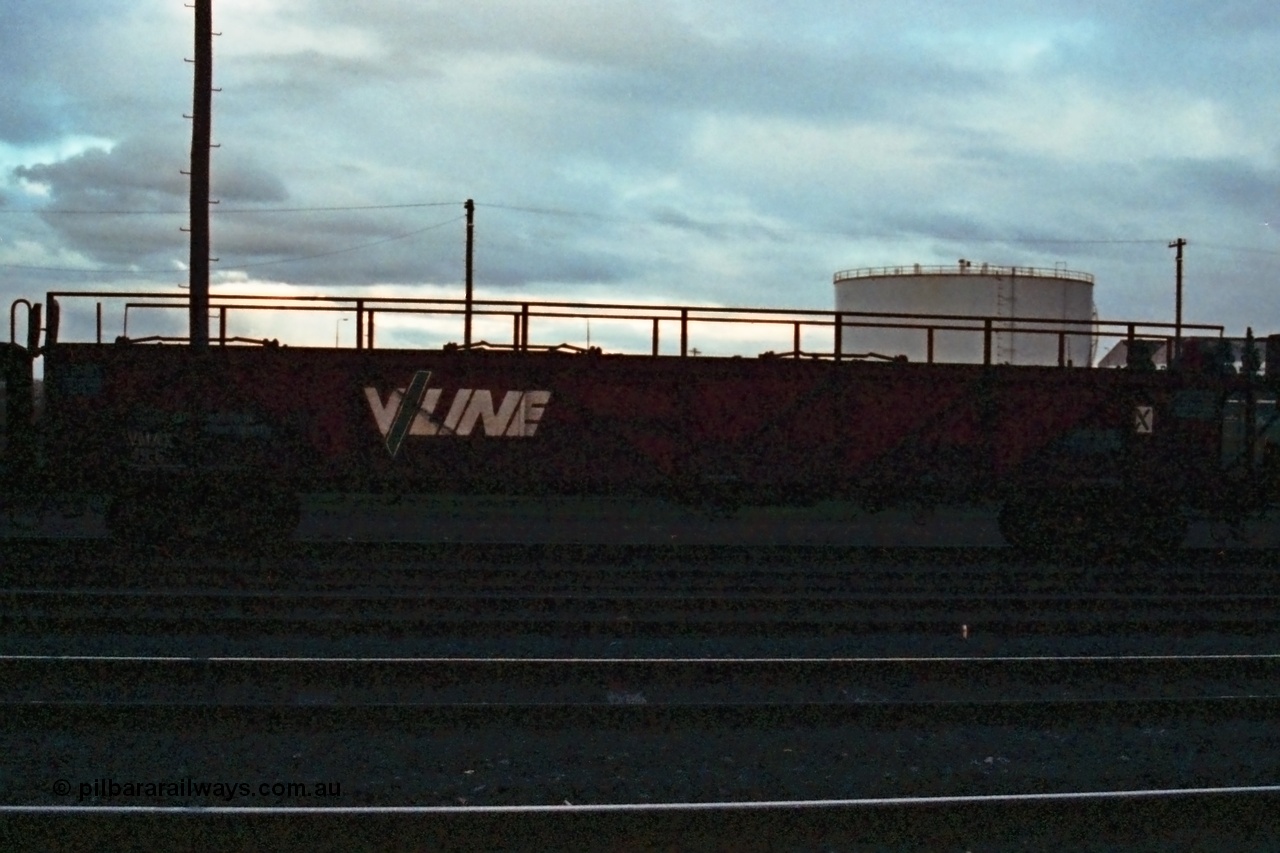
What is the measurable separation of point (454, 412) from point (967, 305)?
1087 inches

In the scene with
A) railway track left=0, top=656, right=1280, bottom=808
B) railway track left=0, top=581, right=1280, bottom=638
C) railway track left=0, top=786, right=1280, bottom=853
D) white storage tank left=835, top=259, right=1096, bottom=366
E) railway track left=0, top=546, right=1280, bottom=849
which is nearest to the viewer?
railway track left=0, top=786, right=1280, bottom=853

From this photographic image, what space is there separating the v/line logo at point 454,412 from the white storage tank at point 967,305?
21802 millimetres

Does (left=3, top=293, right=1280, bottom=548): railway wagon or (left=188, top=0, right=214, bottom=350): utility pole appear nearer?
(left=3, top=293, right=1280, bottom=548): railway wagon

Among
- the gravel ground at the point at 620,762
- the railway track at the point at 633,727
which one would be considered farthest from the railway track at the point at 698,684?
the gravel ground at the point at 620,762

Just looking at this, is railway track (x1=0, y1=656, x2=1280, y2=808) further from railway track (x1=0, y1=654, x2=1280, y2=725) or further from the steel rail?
the steel rail

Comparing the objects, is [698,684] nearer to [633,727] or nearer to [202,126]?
[633,727]

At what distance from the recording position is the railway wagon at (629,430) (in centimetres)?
1500

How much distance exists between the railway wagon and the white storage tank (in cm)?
1882

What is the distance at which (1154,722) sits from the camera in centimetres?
750

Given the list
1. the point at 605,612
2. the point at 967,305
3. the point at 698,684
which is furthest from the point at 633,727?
the point at 967,305

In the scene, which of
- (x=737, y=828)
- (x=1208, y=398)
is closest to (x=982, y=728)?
(x=737, y=828)

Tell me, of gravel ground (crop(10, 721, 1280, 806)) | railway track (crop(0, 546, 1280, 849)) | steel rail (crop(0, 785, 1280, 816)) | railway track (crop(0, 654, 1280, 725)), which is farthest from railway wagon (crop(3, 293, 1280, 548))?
steel rail (crop(0, 785, 1280, 816))

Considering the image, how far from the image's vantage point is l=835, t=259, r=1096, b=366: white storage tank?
1409 inches

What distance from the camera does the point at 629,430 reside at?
15766mm
